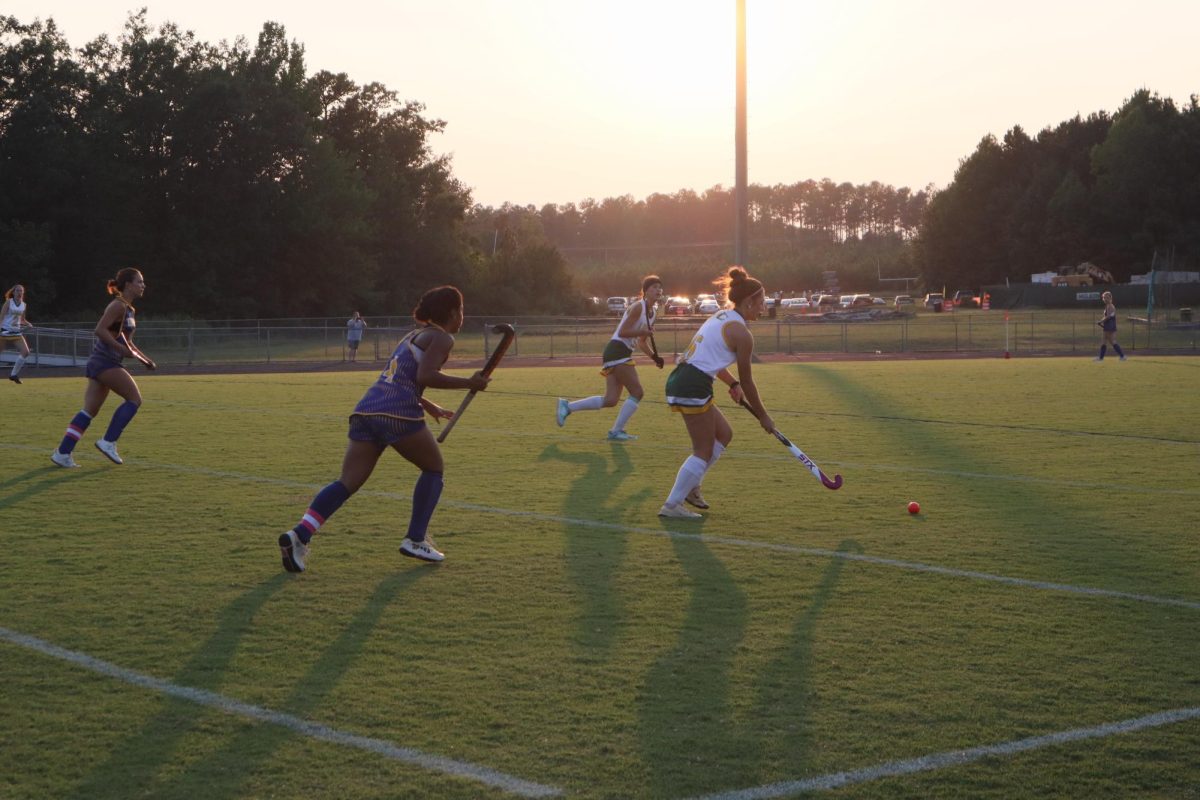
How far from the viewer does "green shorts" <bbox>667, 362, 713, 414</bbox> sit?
9.56m

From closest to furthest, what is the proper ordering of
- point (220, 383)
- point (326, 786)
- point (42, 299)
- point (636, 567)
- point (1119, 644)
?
point (326, 786), point (1119, 644), point (636, 567), point (220, 383), point (42, 299)

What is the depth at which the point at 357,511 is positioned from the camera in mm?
10172

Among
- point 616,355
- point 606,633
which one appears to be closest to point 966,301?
point 616,355

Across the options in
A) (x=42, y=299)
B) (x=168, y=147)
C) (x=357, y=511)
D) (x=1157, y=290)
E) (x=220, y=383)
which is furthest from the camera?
(x=1157, y=290)

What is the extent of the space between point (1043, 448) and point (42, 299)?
178 feet

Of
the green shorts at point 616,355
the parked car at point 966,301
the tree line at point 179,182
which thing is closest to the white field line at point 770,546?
the green shorts at point 616,355

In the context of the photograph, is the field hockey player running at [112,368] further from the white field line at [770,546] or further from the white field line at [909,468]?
the white field line at [909,468]

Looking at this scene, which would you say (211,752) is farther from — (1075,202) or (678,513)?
(1075,202)

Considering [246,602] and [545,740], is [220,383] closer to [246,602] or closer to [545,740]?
[246,602]

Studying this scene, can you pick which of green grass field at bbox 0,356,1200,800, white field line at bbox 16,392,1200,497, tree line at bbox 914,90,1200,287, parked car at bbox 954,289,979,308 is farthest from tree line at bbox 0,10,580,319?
tree line at bbox 914,90,1200,287

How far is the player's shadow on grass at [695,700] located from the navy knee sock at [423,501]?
1718 millimetres

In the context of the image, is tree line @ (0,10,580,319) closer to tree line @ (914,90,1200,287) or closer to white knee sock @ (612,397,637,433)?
white knee sock @ (612,397,637,433)

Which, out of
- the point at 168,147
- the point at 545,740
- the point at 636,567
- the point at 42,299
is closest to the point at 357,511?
the point at 636,567

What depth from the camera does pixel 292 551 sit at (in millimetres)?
7715
